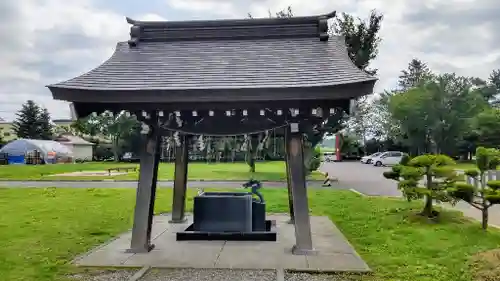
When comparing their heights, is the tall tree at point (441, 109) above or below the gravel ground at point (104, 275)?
above

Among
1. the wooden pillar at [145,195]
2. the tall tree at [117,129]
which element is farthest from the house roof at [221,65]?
the tall tree at [117,129]

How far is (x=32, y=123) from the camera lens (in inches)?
1777

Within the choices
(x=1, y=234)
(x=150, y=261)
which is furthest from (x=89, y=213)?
(x=150, y=261)

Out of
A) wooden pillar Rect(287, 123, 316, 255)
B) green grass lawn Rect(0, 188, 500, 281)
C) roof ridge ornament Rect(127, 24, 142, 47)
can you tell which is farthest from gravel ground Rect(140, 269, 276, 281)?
roof ridge ornament Rect(127, 24, 142, 47)

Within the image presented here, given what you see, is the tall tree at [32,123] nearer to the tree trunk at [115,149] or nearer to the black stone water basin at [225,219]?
the tree trunk at [115,149]

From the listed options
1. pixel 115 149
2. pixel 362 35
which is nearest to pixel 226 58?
pixel 362 35

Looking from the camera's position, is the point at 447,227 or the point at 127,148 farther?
the point at 127,148

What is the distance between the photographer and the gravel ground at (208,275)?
5.37m

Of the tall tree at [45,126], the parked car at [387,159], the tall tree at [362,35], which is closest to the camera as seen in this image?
the tall tree at [362,35]

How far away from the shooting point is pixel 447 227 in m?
8.70

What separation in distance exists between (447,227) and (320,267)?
4.21 metres

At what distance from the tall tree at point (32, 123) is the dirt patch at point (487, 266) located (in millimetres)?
46141

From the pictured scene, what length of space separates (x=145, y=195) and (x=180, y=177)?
225cm

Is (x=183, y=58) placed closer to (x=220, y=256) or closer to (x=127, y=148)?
(x=220, y=256)
